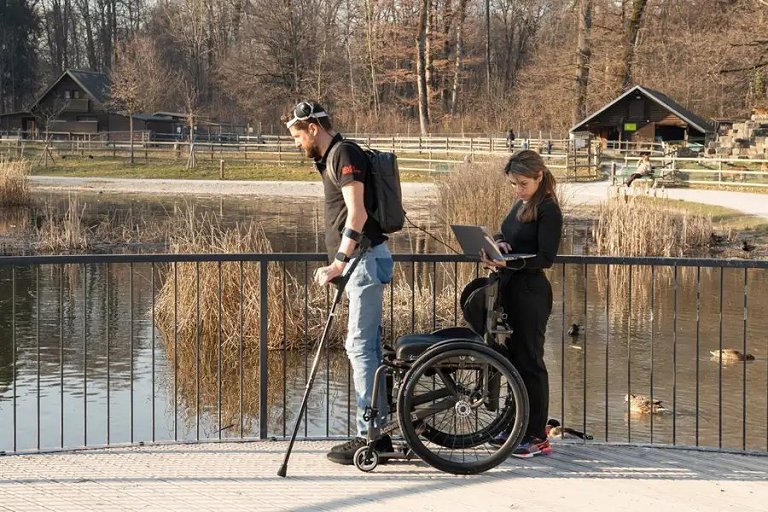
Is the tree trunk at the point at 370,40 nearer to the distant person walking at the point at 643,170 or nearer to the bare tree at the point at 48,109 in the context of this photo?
the bare tree at the point at 48,109

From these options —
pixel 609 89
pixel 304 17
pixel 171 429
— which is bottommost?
pixel 171 429

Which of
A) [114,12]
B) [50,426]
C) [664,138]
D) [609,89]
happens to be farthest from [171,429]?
[114,12]

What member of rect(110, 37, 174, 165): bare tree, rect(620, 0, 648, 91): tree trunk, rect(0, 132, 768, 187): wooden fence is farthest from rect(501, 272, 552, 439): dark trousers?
rect(110, 37, 174, 165): bare tree

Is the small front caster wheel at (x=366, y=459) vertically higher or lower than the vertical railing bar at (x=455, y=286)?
lower

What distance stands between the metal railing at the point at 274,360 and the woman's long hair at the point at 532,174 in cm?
102

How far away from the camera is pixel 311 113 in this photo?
6.05 m

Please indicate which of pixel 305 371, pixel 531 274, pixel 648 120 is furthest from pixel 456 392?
pixel 648 120

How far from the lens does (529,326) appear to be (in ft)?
20.8

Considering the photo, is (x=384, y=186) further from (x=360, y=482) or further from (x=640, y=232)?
(x=640, y=232)

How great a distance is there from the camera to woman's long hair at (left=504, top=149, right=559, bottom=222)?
634 centimetres

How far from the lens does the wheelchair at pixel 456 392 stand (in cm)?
608

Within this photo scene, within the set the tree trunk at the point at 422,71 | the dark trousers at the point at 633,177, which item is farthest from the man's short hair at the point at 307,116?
the tree trunk at the point at 422,71

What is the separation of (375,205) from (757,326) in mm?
11497

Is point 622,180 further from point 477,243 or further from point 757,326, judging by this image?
point 477,243
